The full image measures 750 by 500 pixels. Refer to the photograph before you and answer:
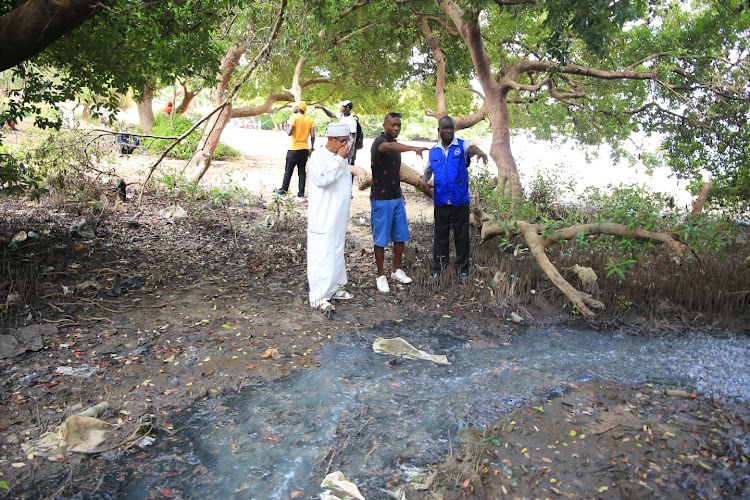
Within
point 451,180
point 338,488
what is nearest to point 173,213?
point 451,180

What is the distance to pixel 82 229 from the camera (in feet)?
22.6

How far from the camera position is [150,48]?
19.2 feet

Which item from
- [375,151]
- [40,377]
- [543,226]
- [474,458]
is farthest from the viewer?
[543,226]

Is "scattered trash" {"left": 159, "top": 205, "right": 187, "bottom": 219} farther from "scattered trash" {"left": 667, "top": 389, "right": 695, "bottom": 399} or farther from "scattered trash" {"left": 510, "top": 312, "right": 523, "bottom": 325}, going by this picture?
"scattered trash" {"left": 667, "top": 389, "right": 695, "bottom": 399}

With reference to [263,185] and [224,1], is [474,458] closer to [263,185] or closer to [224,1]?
[224,1]

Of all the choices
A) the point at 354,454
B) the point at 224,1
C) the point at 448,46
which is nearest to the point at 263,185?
the point at 448,46

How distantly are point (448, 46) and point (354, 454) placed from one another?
10.6 meters

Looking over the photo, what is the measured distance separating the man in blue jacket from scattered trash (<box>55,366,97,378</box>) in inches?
141

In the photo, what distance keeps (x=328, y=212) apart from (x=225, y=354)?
1666 mm

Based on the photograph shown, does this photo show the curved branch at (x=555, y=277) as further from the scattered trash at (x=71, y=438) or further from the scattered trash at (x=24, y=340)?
the scattered trash at (x=24, y=340)

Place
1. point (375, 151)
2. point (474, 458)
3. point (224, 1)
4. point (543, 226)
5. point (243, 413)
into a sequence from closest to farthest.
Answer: point (474, 458)
point (243, 413)
point (224, 1)
point (375, 151)
point (543, 226)

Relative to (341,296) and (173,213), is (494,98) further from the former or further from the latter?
(173,213)

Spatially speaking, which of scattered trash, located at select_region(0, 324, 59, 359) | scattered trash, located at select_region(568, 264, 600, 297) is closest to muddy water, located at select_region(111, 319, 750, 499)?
scattered trash, located at select_region(568, 264, 600, 297)

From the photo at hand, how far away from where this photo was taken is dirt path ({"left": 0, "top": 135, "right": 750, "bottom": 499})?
3.01 metres
